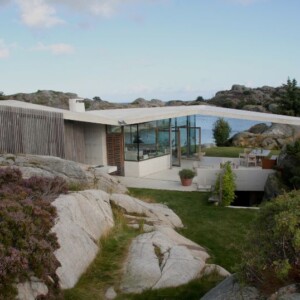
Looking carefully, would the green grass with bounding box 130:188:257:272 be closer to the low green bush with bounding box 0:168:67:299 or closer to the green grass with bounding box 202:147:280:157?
the low green bush with bounding box 0:168:67:299

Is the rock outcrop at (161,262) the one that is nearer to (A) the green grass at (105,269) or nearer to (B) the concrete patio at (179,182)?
(A) the green grass at (105,269)

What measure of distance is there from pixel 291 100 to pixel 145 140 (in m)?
21.8

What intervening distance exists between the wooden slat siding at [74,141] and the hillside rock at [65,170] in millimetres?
3731

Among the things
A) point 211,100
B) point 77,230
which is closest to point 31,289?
point 77,230

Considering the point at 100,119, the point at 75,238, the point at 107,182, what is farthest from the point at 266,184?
the point at 75,238

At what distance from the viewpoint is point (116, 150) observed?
719 inches

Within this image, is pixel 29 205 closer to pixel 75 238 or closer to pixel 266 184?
pixel 75 238

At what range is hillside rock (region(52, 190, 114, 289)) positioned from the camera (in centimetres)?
601

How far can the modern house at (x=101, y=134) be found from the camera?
1559cm

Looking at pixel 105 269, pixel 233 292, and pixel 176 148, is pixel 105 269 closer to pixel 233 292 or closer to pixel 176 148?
pixel 233 292

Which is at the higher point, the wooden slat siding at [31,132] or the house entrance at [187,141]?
the wooden slat siding at [31,132]

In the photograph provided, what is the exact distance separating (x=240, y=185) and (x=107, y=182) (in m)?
5.75

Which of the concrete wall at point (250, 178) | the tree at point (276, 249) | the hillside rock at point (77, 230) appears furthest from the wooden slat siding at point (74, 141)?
the tree at point (276, 249)

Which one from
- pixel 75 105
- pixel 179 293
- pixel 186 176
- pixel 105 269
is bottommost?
pixel 186 176
